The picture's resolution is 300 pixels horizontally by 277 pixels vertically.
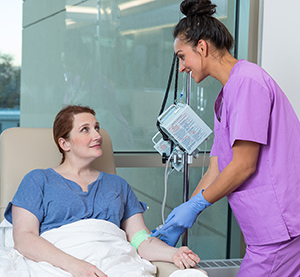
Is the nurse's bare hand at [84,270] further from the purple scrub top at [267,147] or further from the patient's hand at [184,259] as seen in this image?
the purple scrub top at [267,147]

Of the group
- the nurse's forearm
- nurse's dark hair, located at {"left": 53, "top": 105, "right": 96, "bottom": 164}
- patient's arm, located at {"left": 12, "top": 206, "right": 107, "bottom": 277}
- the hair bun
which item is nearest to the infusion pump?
the nurse's forearm

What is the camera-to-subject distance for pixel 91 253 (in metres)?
1.36

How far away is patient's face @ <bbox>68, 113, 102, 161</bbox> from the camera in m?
1.61

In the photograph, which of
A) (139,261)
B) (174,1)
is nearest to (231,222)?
(139,261)

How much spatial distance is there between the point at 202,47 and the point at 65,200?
2.46 feet

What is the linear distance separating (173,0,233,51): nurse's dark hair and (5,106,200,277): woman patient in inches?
22.8

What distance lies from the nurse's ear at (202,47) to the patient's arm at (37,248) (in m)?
0.78

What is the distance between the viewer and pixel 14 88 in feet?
7.11

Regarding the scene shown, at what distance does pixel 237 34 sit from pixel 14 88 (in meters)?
1.39

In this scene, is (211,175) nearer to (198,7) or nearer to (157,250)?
(157,250)

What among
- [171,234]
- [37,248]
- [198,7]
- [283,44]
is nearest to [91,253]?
[37,248]

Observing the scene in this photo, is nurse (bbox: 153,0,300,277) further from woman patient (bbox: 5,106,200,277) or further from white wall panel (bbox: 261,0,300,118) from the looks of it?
white wall panel (bbox: 261,0,300,118)

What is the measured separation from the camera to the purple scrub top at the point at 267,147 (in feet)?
3.85

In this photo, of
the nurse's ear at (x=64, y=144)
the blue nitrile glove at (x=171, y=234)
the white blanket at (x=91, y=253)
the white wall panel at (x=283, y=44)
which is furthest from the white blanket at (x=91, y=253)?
the white wall panel at (x=283, y=44)
